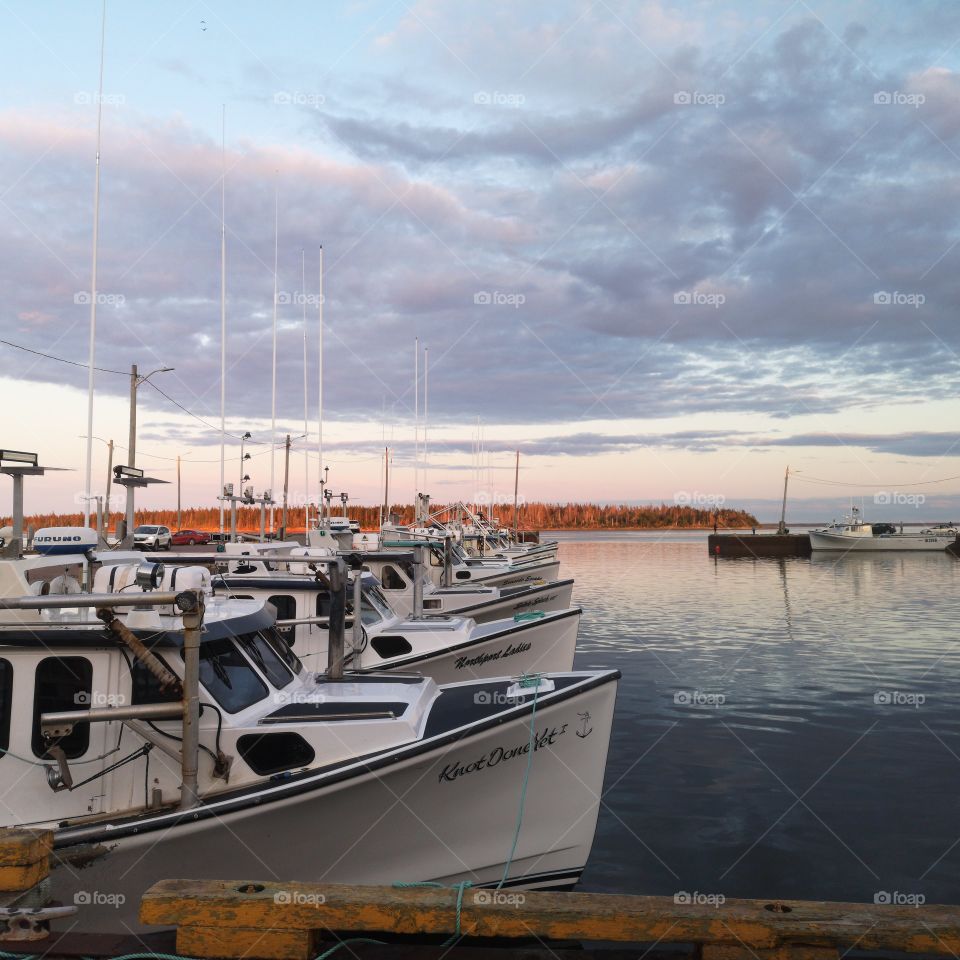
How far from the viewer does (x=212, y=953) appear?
498cm

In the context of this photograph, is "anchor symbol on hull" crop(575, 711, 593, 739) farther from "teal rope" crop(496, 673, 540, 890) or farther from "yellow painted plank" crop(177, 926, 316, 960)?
"yellow painted plank" crop(177, 926, 316, 960)

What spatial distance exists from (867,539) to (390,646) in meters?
85.6

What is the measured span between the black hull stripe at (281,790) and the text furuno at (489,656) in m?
7.31

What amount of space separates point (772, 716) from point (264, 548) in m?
10.6

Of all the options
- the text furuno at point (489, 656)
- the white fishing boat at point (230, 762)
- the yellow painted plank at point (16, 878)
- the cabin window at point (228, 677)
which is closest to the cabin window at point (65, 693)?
the white fishing boat at point (230, 762)

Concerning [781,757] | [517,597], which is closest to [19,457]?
[781,757]

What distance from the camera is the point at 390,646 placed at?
1523 centimetres

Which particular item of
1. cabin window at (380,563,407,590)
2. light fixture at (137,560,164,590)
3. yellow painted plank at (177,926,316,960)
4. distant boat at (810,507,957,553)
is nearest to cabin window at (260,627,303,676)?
light fixture at (137,560,164,590)

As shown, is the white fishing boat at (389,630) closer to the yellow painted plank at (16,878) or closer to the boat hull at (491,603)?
the boat hull at (491,603)

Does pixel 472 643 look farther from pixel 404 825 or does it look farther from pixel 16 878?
pixel 16 878

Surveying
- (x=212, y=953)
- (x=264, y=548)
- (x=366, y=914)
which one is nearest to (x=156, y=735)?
(x=212, y=953)

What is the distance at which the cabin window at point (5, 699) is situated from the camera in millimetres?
7066

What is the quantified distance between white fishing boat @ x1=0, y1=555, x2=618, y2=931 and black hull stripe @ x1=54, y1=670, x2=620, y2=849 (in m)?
0.02

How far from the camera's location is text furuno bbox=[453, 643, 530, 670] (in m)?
15.1
